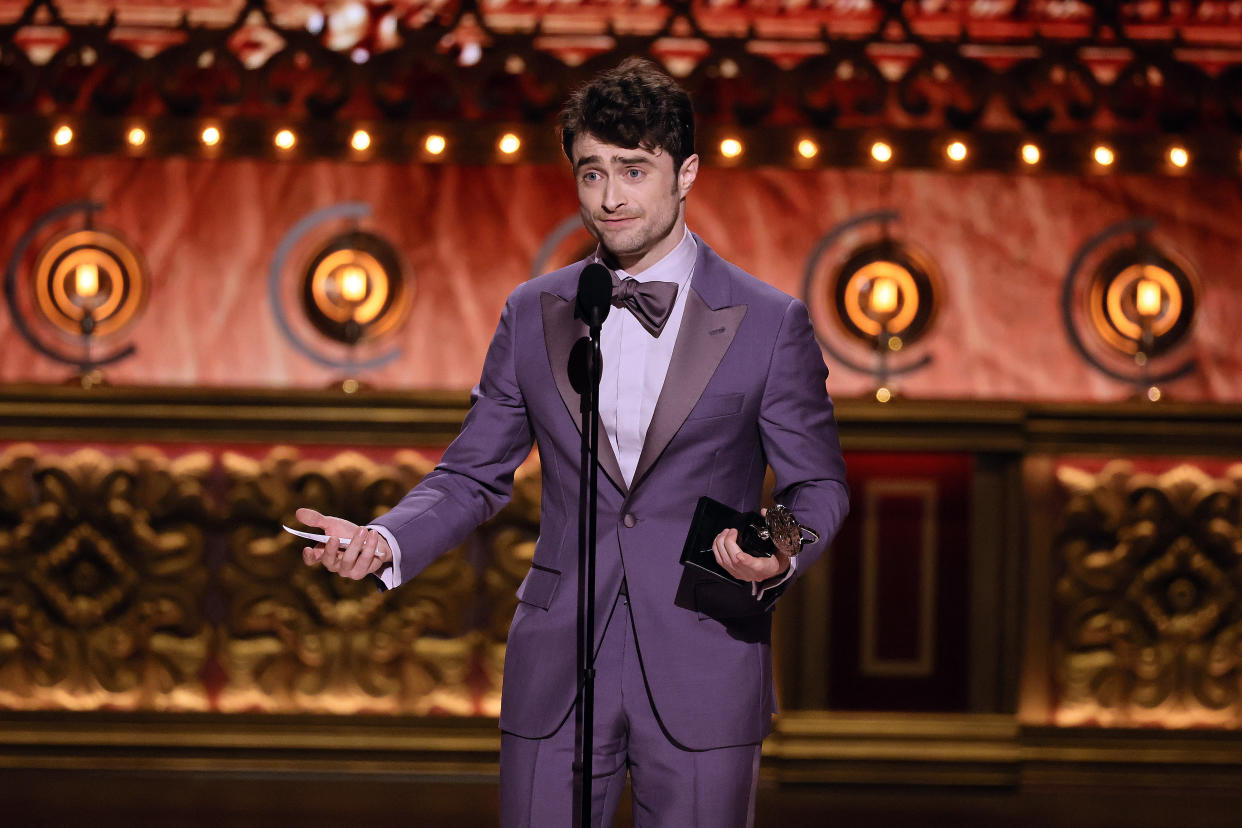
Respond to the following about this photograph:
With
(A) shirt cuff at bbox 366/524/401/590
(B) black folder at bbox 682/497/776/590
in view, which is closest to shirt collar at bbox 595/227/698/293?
(B) black folder at bbox 682/497/776/590

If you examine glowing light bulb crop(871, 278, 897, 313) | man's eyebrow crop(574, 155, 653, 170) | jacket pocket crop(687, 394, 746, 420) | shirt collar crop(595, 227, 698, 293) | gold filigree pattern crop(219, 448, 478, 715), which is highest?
glowing light bulb crop(871, 278, 897, 313)

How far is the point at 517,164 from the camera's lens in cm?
457

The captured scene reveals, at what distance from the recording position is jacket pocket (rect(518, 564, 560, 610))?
5.70 feet

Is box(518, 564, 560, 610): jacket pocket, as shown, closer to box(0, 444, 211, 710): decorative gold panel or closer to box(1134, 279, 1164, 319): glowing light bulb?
box(0, 444, 211, 710): decorative gold panel

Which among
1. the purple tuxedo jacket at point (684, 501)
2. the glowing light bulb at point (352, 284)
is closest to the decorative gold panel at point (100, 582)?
the glowing light bulb at point (352, 284)

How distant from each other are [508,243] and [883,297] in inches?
54.7

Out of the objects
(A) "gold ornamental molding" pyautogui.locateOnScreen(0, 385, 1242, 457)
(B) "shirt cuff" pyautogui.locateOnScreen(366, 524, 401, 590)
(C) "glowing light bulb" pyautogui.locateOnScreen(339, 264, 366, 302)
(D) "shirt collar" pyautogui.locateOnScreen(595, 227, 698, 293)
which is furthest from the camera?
(C) "glowing light bulb" pyautogui.locateOnScreen(339, 264, 366, 302)

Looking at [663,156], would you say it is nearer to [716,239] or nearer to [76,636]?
[716,239]

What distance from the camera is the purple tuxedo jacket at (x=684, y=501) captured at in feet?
5.55

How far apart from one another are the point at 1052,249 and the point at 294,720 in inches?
127

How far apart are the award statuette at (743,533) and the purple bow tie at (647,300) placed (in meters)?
0.28

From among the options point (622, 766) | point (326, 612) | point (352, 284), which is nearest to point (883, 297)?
point (352, 284)

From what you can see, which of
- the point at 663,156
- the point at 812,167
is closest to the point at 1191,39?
the point at 812,167

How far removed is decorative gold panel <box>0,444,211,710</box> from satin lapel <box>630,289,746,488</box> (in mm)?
2953
